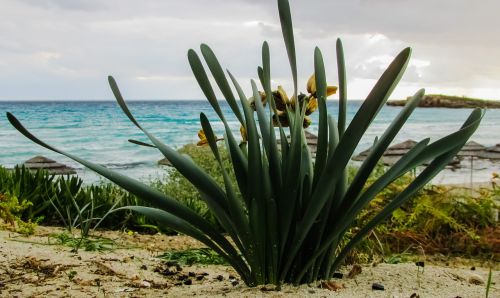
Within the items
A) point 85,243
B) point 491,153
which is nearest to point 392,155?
point 491,153

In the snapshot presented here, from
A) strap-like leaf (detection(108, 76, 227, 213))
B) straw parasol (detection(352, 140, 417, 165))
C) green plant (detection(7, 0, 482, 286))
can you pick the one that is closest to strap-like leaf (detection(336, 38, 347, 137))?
green plant (detection(7, 0, 482, 286))

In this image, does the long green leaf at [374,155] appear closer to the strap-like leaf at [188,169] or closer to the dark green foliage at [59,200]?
the strap-like leaf at [188,169]

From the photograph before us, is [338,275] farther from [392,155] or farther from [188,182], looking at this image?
[392,155]

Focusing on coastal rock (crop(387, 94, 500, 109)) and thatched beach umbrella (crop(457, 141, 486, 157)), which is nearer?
thatched beach umbrella (crop(457, 141, 486, 157))

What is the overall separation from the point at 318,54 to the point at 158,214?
34.4 inches

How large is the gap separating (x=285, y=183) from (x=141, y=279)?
1197 millimetres

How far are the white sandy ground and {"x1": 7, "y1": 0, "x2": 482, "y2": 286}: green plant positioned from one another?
14 centimetres

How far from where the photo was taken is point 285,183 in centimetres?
231

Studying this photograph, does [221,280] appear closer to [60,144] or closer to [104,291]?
[104,291]

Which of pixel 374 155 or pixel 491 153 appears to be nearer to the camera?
pixel 374 155

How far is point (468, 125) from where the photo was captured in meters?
2.31

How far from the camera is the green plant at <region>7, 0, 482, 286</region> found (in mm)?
2285

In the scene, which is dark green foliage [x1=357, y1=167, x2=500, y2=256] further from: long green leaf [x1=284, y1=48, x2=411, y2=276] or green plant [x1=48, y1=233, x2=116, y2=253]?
long green leaf [x1=284, y1=48, x2=411, y2=276]

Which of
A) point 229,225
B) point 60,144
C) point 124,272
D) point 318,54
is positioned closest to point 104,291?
point 124,272
